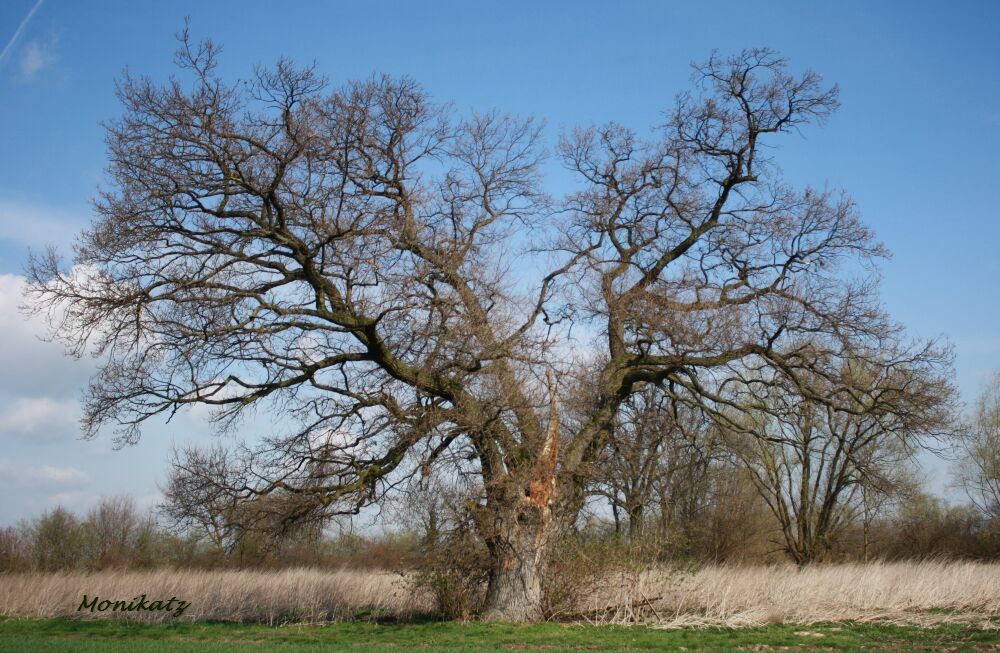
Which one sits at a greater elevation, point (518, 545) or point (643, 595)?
point (518, 545)

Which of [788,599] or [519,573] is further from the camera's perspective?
[788,599]

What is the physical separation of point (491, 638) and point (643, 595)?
369 centimetres

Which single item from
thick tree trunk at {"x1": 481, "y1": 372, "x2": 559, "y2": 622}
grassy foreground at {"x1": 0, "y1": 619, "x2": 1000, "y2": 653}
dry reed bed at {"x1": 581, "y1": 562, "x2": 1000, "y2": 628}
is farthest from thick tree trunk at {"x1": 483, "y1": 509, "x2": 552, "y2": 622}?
dry reed bed at {"x1": 581, "y1": 562, "x2": 1000, "y2": 628}

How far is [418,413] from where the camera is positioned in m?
15.7

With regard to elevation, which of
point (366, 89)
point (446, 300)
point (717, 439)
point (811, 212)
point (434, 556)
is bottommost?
point (434, 556)

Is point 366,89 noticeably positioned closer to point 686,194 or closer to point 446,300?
point 446,300

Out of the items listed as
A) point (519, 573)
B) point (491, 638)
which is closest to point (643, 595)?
point (519, 573)

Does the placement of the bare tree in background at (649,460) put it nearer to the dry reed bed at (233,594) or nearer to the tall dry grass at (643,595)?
the tall dry grass at (643,595)

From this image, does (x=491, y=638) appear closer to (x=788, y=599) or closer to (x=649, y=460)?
(x=788, y=599)

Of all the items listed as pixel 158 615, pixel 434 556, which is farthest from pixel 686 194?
pixel 158 615

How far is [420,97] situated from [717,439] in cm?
1213

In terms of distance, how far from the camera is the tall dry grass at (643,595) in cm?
1590

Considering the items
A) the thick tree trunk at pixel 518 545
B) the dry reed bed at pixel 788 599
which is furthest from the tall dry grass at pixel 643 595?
the thick tree trunk at pixel 518 545

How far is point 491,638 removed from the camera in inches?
551
